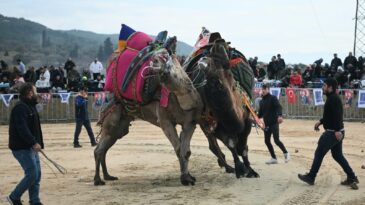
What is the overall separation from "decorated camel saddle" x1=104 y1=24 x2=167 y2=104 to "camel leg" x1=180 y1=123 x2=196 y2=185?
98 centimetres

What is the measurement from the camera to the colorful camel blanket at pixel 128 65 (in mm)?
12180

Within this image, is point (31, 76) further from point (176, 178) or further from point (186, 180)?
point (186, 180)

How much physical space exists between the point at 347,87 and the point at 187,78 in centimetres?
1635

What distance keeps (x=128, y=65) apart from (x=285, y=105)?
1588 cm

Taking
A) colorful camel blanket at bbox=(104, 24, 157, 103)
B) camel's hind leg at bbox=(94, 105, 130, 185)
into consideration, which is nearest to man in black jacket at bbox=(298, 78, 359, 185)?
colorful camel blanket at bbox=(104, 24, 157, 103)

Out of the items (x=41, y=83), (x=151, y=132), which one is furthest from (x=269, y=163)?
(x=41, y=83)

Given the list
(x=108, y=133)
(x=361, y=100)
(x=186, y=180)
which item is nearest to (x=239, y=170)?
(x=186, y=180)

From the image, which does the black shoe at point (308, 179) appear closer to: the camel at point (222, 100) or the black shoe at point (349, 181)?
the black shoe at point (349, 181)

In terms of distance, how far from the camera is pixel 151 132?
23.4 meters

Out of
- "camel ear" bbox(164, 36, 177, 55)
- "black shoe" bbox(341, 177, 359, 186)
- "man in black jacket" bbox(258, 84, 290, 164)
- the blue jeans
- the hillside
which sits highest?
the hillside

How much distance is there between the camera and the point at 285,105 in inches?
1080

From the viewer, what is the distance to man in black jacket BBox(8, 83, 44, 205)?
9.38 meters

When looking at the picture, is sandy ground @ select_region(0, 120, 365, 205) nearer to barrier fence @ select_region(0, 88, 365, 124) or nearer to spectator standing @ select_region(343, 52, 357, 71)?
barrier fence @ select_region(0, 88, 365, 124)

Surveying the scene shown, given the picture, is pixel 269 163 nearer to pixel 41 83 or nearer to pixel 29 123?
pixel 29 123
